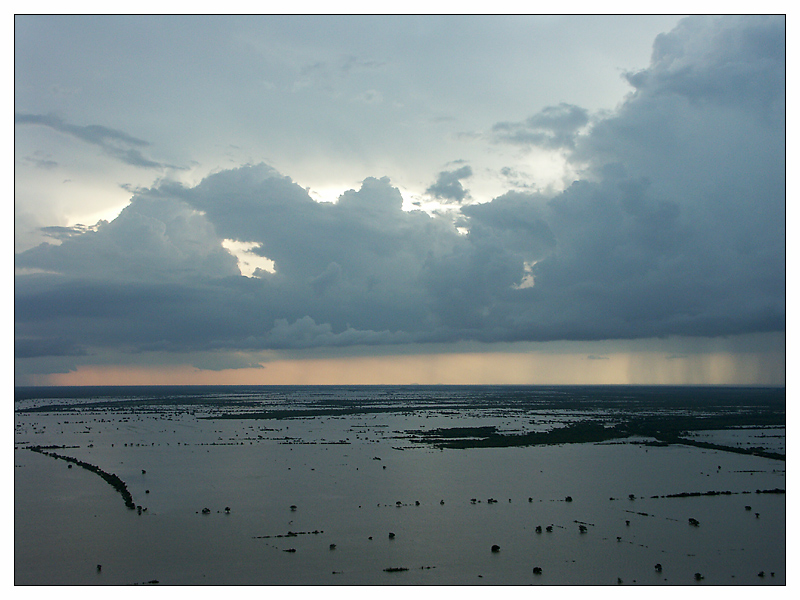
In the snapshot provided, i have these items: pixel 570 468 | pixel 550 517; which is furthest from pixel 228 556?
pixel 570 468

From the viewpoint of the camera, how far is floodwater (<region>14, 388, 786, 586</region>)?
23.7m

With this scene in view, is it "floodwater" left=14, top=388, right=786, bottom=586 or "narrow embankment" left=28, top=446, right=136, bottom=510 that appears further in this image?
"narrow embankment" left=28, top=446, right=136, bottom=510

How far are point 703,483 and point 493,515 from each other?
1789cm

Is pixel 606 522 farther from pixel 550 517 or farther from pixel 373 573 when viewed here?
pixel 373 573

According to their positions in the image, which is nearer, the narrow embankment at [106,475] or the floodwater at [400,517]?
the floodwater at [400,517]

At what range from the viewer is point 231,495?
36.5 meters

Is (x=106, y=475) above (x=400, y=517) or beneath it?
beneath

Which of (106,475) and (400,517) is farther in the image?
(106,475)

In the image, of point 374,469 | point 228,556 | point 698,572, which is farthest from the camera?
point 374,469

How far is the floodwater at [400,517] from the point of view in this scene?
77.8ft

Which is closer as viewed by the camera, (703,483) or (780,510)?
(780,510)

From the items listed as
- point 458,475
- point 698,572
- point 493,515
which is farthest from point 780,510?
point 458,475

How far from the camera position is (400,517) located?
31.2 meters

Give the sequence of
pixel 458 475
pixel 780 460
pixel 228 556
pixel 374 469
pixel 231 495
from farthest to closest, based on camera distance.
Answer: pixel 780 460
pixel 374 469
pixel 458 475
pixel 231 495
pixel 228 556
